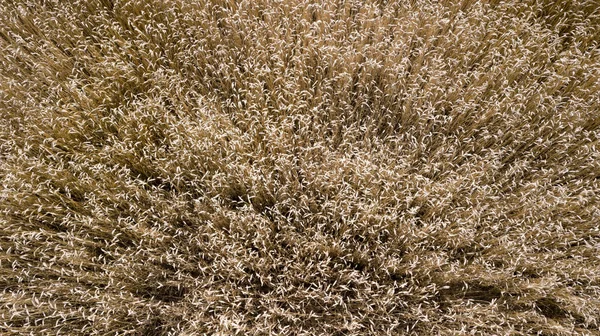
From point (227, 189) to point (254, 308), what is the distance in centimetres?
62

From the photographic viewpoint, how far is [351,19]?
2.79 meters

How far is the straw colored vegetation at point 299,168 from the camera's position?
2094 millimetres

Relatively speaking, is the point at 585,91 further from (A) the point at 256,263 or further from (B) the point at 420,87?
(A) the point at 256,263

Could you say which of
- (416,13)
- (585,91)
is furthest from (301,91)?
(585,91)

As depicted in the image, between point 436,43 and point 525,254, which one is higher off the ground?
point 436,43

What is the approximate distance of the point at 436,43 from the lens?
2.76m

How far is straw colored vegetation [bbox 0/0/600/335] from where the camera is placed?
209 centimetres

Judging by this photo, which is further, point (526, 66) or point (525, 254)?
point (526, 66)

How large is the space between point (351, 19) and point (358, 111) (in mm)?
647

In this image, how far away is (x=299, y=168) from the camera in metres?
2.42

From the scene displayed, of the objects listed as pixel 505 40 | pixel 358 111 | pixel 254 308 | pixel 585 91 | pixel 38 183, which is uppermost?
pixel 505 40

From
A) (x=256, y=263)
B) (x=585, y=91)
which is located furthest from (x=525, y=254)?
(x=256, y=263)

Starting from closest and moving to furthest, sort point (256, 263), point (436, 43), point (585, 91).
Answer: point (256, 263), point (585, 91), point (436, 43)

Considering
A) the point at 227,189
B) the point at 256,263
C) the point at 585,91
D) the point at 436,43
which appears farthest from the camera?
the point at 436,43
